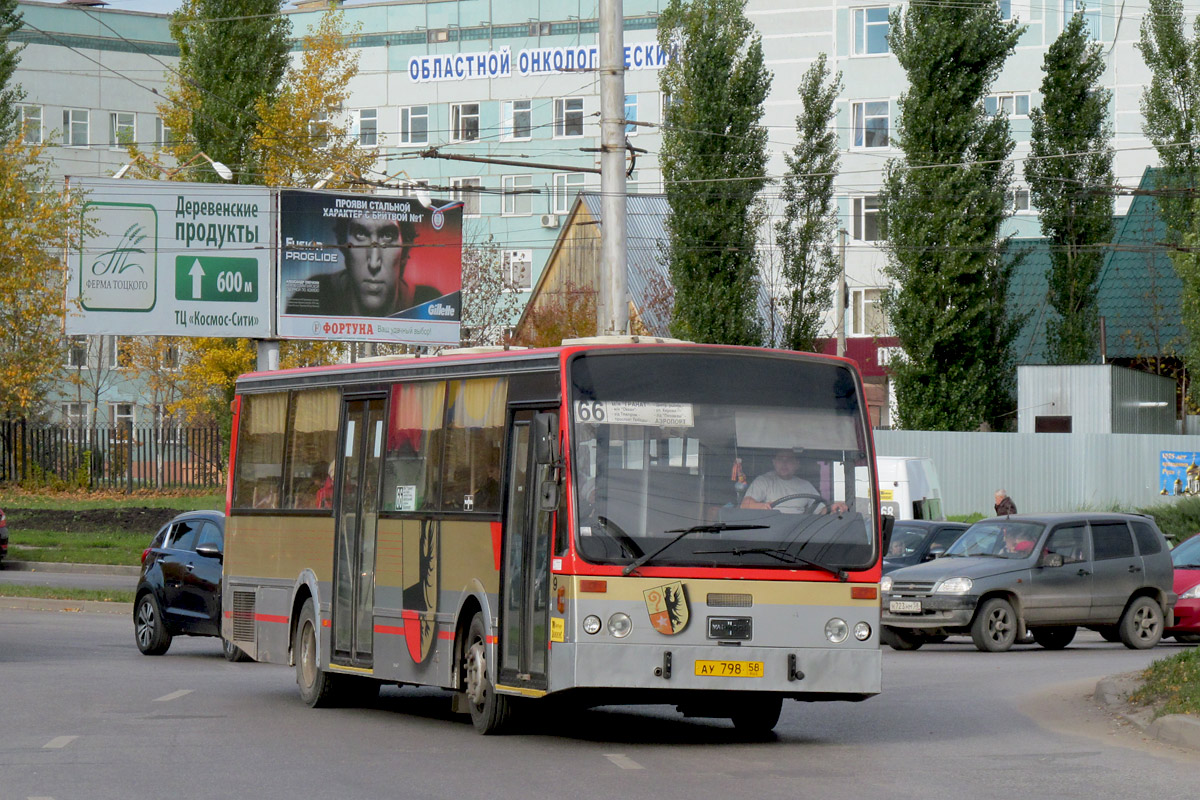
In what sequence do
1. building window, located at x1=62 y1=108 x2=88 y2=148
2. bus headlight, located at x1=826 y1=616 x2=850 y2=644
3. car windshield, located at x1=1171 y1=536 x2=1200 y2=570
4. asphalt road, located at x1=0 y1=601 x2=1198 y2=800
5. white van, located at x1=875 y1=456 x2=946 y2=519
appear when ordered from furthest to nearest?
building window, located at x1=62 y1=108 x2=88 y2=148
white van, located at x1=875 y1=456 x2=946 y2=519
car windshield, located at x1=1171 y1=536 x2=1200 y2=570
bus headlight, located at x1=826 y1=616 x2=850 y2=644
asphalt road, located at x1=0 y1=601 x2=1198 y2=800

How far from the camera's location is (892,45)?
1902 inches

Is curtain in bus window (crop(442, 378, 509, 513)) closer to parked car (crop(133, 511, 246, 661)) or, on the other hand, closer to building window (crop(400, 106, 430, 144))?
parked car (crop(133, 511, 246, 661))

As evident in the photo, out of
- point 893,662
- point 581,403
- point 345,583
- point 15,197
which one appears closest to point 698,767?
point 581,403

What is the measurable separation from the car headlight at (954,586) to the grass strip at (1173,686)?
22.5 feet

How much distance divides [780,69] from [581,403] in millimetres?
61968

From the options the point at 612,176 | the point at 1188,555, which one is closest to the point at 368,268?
the point at 612,176

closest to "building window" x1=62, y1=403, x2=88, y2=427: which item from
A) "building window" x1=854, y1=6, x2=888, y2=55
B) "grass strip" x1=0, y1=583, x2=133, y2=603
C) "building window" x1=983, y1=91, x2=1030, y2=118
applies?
"building window" x1=854, y1=6, x2=888, y2=55

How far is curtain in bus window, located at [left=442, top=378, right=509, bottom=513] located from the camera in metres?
13.5

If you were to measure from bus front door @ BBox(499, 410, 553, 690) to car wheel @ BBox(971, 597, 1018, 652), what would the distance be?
36.1 ft

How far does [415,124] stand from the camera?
262 feet

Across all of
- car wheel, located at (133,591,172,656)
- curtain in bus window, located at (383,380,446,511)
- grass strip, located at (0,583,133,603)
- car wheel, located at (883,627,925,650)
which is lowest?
car wheel, located at (883,627,925,650)

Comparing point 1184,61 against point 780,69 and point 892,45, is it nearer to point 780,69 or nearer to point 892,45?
point 892,45

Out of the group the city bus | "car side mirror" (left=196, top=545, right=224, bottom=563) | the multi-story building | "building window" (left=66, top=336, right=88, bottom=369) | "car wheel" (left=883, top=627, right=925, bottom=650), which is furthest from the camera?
the multi-story building

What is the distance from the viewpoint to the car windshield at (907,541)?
26.8 m
